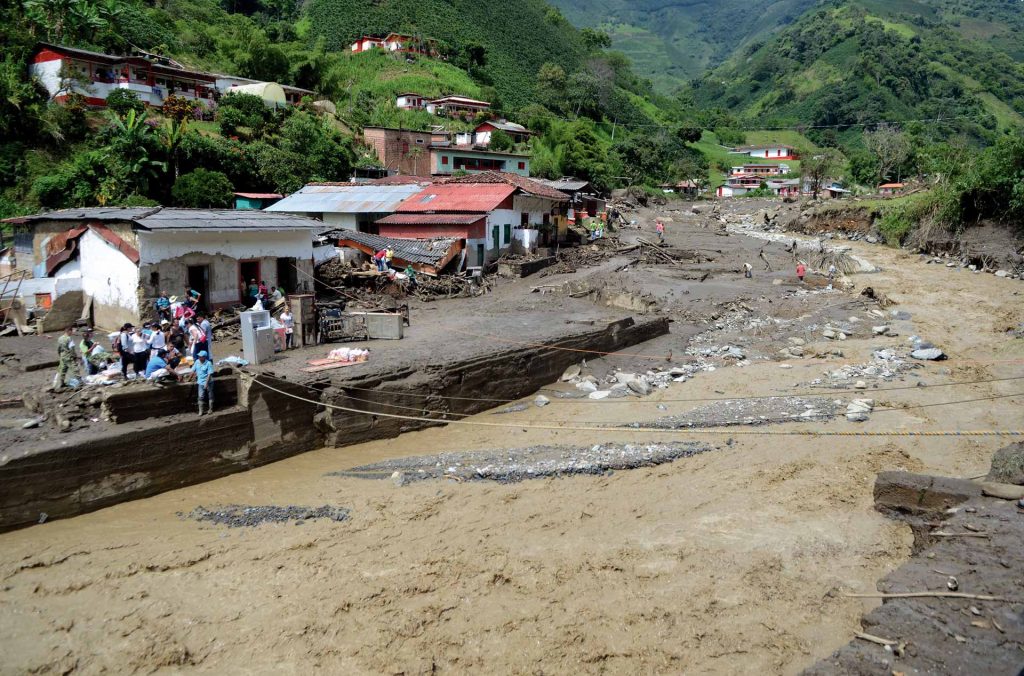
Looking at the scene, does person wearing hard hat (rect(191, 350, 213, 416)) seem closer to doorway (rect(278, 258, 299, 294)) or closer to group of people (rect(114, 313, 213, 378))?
group of people (rect(114, 313, 213, 378))

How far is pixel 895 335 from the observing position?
2095cm

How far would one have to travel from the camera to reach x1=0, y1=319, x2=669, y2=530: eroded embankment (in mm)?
10148

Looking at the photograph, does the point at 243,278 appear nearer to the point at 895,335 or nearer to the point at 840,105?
the point at 895,335

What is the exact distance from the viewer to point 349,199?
1248 inches

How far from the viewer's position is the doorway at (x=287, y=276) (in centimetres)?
2091

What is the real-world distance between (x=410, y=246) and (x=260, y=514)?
17906 mm

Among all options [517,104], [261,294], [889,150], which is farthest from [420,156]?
[889,150]

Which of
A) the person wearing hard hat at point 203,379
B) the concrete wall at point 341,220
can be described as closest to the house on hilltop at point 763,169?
the concrete wall at point 341,220

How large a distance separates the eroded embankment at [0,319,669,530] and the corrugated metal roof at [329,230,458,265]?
1114 centimetres

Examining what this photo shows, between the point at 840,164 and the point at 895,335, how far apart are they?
64.2 meters

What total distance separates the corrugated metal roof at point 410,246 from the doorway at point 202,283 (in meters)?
8.24

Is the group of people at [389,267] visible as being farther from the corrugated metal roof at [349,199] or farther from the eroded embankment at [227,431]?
the eroded embankment at [227,431]

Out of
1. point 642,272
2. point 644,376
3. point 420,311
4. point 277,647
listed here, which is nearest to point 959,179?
point 642,272

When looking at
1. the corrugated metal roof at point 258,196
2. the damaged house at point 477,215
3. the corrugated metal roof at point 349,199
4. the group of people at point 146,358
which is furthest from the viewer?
the corrugated metal roof at point 258,196
